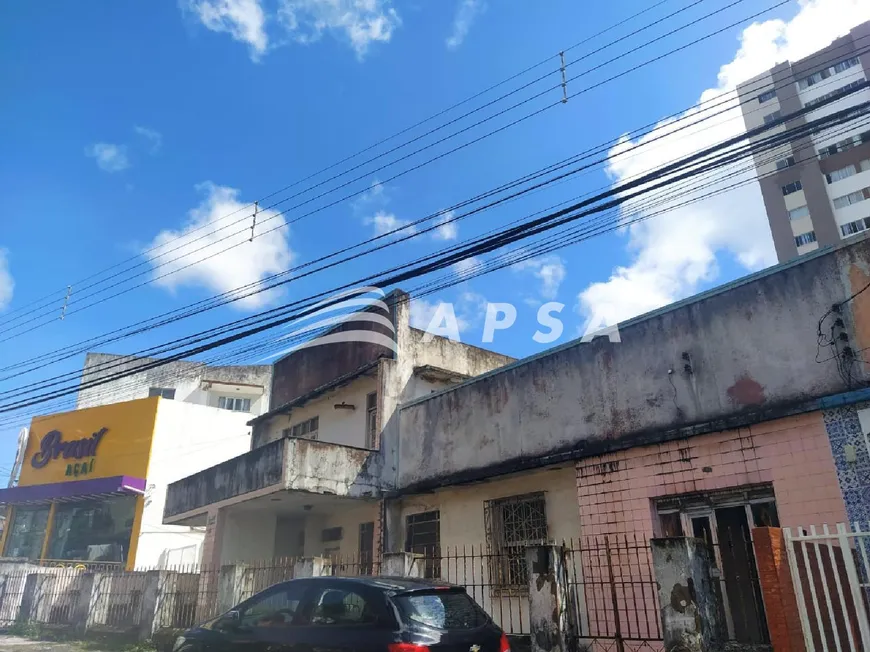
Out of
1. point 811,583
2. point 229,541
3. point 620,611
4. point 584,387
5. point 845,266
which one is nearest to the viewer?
point 811,583

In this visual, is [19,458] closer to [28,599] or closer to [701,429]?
[28,599]

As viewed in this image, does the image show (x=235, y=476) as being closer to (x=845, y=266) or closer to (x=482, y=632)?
(x=482, y=632)

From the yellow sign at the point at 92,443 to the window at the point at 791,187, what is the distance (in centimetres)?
4373

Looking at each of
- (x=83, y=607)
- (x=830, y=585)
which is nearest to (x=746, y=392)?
(x=830, y=585)

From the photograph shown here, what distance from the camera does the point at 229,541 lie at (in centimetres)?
1571

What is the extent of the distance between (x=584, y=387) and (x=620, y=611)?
3420 millimetres

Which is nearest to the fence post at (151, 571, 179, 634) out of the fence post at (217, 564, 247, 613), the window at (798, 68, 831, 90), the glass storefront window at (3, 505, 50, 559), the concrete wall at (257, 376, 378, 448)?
the fence post at (217, 564, 247, 613)

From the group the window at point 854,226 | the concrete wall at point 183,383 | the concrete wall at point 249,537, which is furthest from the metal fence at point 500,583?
the window at point 854,226

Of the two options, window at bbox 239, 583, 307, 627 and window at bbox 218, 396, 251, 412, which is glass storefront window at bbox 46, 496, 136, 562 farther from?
window at bbox 239, 583, 307, 627

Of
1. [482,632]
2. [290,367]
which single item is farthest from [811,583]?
[290,367]

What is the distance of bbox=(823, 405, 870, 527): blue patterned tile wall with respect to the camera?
24.7ft

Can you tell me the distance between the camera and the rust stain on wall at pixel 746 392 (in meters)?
Answer: 8.80

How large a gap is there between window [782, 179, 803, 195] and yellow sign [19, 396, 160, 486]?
4373 centimetres

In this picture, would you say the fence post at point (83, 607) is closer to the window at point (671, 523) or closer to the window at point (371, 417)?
the window at point (371, 417)
